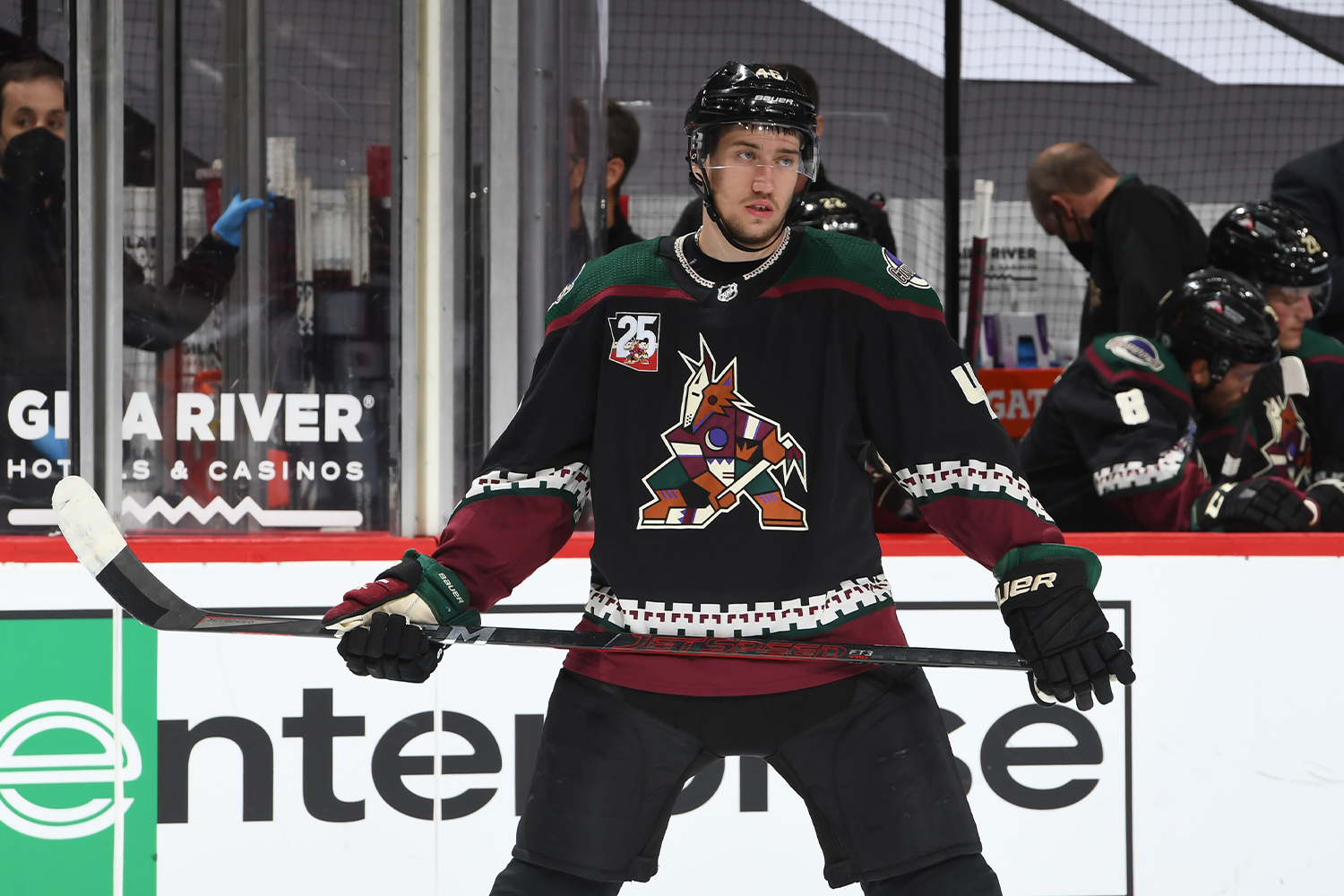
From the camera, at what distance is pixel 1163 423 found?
2.81 m

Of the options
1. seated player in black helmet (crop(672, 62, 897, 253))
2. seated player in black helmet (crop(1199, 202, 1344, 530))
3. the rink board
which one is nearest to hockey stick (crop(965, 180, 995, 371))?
seated player in black helmet (crop(672, 62, 897, 253))

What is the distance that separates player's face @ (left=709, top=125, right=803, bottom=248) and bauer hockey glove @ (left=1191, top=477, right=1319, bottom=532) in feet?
4.69

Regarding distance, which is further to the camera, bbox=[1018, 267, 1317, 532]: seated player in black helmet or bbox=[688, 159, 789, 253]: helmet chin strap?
bbox=[1018, 267, 1317, 532]: seated player in black helmet

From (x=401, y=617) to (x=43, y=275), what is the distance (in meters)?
1.28

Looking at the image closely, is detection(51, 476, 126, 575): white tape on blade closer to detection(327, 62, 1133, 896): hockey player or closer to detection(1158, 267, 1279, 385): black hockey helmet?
detection(327, 62, 1133, 896): hockey player

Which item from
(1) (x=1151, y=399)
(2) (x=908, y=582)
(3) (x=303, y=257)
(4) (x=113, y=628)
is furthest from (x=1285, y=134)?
(4) (x=113, y=628)

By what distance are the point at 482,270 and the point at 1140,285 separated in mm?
1805

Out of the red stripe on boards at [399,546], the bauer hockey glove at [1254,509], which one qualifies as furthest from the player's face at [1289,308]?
the red stripe on boards at [399,546]

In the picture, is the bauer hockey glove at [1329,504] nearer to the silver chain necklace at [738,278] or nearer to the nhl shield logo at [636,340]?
the silver chain necklace at [738,278]

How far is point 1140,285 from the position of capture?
348 centimetres

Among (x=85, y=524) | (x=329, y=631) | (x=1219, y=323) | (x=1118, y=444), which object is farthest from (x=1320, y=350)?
(x=85, y=524)

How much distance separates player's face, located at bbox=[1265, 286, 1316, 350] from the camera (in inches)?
127

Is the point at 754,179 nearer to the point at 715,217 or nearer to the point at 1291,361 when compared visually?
the point at 715,217

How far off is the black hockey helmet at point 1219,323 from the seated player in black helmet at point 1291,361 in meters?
0.21
